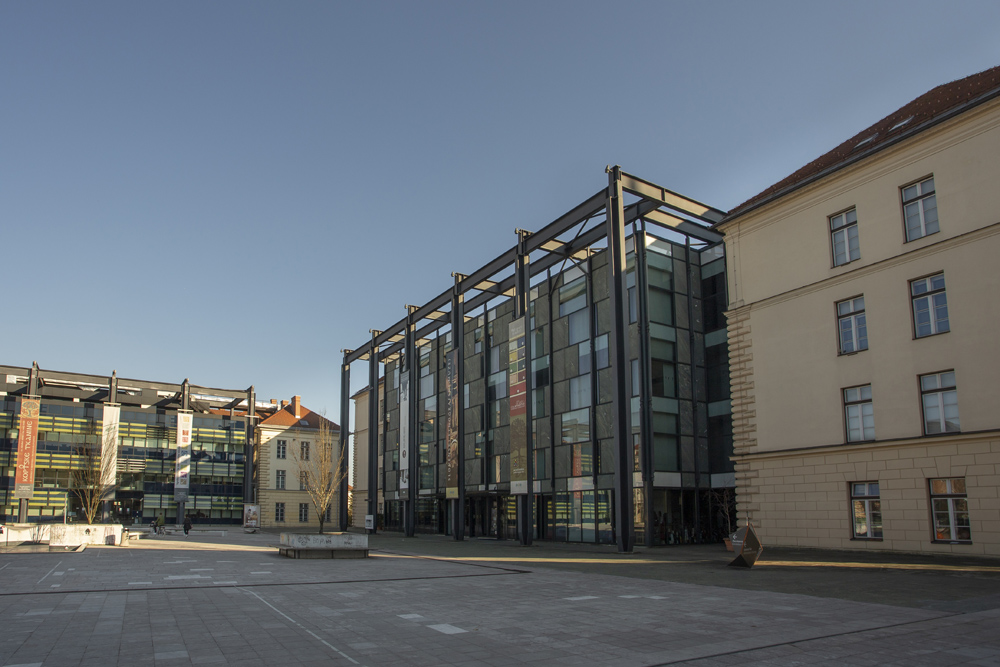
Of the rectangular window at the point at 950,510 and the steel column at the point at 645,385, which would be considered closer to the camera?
the rectangular window at the point at 950,510

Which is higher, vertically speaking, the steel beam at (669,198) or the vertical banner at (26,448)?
the steel beam at (669,198)

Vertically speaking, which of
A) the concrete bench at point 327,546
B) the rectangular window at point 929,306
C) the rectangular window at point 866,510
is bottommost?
the concrete bench at point 327,546

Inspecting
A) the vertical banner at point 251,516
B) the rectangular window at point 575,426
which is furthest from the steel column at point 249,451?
the rectangular window at point 575,426

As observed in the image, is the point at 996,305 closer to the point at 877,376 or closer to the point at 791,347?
the point at 877,376

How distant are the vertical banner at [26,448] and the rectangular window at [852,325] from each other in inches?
2569

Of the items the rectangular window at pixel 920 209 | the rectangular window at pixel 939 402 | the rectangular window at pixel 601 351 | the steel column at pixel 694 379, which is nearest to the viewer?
the rectangular window at pixel 939 402

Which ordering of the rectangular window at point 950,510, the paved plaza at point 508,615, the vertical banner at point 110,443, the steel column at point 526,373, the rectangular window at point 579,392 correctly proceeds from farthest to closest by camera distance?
the vertical banner at point 110,443 → the rectangular window at point 579,392 → the steel column at point 526,373 → the rectangular window at point 950,510 → the paved plaza at point 508,615

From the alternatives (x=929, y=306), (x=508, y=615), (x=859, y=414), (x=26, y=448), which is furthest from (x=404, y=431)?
(x=508, y=615)

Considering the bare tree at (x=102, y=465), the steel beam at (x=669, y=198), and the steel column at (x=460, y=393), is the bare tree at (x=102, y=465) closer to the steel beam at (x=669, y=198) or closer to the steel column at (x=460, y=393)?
the steel column at (x=460, y=393)

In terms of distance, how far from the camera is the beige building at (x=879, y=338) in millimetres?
21578

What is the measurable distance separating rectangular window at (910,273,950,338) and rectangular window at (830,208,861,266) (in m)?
2.52

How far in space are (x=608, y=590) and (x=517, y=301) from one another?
23996 millimetres

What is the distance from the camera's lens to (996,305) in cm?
2117

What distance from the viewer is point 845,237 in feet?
85.6
